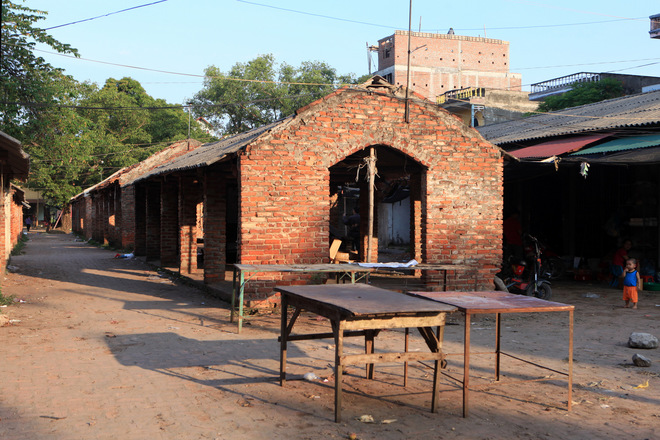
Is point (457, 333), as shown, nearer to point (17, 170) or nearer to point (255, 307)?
point (255, 307)

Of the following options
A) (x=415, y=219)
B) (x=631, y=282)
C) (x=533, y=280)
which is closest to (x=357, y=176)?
(x=415, y=219)

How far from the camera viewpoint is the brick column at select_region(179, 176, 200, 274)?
14.5m

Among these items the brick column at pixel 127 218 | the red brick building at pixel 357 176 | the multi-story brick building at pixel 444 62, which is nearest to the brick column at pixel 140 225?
the brick column at pixel 127 218

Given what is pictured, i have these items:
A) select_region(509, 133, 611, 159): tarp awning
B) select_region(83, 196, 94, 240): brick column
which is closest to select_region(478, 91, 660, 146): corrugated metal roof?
select_region(509, 133, 611, 159): tarp awning

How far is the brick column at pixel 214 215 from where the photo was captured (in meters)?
12.2

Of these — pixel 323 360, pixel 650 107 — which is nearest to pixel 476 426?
pixel 323 360

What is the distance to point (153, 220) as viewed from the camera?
2003cm

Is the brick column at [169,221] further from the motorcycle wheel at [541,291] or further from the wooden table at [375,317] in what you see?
the wooden table at [375,317]

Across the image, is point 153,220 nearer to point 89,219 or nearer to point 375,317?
point 375,317

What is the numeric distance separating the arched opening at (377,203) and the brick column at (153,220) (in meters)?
5.99

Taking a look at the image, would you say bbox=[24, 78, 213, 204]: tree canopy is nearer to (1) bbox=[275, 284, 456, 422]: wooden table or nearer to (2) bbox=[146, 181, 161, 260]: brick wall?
(2) bbox=[146, 181, 161, 260]: brick wall

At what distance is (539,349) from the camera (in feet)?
25.2

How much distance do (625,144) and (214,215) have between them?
346 inches

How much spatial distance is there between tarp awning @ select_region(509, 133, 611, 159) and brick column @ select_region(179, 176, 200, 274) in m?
7.84
